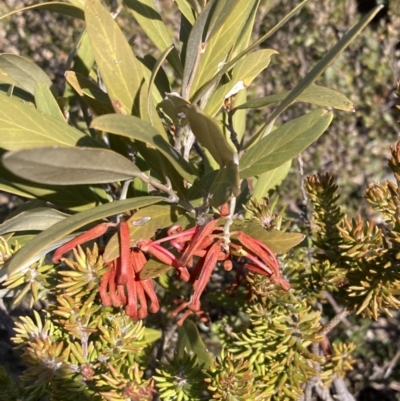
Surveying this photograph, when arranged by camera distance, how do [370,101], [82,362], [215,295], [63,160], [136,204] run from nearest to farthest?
1. [63,160]
2. [136,204]
3. [82,362]
4. [215,295]
5. [370,101]

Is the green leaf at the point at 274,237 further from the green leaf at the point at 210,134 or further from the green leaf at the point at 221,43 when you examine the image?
the green leaf at the point at 221,43

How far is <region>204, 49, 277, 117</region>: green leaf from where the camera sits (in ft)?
2.85

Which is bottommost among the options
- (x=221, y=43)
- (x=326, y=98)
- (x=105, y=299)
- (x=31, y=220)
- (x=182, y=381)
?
(x=182, y=381)

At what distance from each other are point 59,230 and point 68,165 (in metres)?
0.11

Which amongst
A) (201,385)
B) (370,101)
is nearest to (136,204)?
(201,385)

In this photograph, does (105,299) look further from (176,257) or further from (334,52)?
(334,52)

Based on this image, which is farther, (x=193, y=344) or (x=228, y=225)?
(x=193, y=344)

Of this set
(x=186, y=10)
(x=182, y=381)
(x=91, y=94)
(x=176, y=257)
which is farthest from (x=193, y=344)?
(x=186, y=10)

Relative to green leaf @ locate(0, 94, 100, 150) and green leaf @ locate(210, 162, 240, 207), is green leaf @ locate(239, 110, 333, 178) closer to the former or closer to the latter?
green leaf @ locate(210, 162, 240, 207)

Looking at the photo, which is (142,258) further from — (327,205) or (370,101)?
(370,101)

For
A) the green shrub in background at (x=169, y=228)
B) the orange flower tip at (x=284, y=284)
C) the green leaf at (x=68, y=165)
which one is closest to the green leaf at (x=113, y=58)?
the green shrub in background at (x=169, y=228)

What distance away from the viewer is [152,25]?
36.5 inches

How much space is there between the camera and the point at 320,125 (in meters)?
0.72

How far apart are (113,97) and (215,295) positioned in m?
0.50
